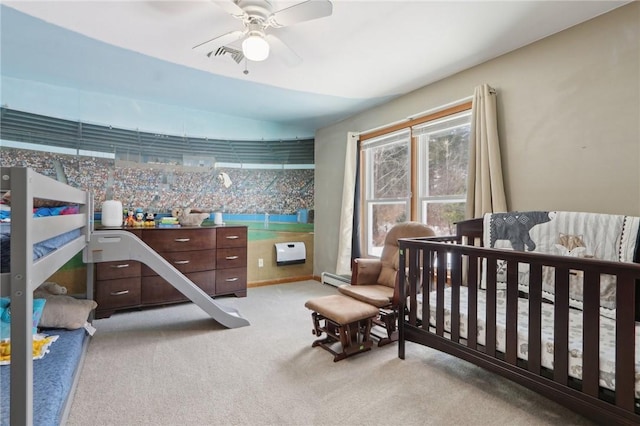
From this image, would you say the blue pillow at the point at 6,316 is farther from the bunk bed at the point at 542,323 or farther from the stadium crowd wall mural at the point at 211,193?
the bunk bed at the point at 542,323

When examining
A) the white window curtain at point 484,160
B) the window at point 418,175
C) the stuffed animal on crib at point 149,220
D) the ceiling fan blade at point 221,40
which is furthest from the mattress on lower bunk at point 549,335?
the stuffed animal on crib at point 149,220

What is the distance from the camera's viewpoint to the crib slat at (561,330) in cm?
141

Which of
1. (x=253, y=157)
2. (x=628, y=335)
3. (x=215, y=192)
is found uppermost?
(x=253, y=157)

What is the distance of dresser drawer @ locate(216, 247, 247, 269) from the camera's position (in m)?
3.69

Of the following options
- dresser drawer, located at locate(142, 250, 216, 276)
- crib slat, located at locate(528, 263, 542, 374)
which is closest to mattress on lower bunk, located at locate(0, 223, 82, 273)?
dresser drawer, located at locate(142, 250, 216, 276)

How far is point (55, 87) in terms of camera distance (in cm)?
318

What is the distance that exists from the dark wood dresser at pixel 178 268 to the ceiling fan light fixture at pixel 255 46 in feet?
7.26

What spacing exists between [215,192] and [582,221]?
3.70 metres

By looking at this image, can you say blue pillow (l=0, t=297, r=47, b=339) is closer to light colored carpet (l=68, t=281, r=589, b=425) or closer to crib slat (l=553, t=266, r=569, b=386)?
light colored carpet (l=68, t=281, r=589, b=425)

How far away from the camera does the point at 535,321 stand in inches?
59.1

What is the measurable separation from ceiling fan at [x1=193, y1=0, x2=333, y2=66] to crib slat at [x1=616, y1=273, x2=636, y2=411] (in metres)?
1.83

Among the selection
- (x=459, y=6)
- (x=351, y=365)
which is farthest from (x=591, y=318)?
(x=459, y=6)

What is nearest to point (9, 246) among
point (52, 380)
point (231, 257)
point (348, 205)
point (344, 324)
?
point (52, 380)

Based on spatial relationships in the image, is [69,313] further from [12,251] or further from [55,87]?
[55,87]
